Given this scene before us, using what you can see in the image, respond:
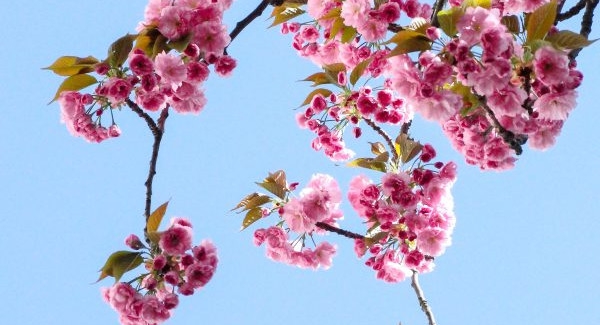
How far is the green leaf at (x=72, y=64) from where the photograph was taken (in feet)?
15.5

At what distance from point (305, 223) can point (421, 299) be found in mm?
947

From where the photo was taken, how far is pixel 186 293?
4.79m

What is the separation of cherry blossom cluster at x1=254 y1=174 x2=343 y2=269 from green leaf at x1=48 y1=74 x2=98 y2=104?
1.47 meters

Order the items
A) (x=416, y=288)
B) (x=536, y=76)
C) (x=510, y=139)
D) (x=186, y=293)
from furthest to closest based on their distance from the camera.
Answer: (x=416, y=288) < (x=186, y=293) < (x=510, y=139) < (x=536, y=76)

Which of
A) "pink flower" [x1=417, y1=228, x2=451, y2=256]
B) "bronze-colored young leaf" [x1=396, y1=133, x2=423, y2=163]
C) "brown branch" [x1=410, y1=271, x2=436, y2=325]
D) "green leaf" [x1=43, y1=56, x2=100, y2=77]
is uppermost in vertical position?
"green leaf" [x1=43, y1=56, x2=100, y2=77]

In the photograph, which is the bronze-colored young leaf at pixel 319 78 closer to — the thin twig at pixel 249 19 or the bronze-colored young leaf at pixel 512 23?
the thin twig at pixel 249 19

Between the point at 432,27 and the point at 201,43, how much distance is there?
1.40m

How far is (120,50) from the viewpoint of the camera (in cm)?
461

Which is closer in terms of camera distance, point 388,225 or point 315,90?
point 388,225

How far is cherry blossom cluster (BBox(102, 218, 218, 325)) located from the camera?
4719 mm

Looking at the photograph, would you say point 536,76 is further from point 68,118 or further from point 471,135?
point 68,118

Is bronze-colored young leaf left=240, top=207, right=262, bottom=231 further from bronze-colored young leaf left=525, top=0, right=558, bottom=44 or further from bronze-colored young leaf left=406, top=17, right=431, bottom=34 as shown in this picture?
bronze-colored young leaf left=525, top=0, right=558, bottom=44

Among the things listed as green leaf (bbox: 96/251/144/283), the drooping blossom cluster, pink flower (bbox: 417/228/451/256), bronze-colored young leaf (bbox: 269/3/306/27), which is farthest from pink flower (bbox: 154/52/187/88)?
pink flower (bbox: 417/228/451/256)

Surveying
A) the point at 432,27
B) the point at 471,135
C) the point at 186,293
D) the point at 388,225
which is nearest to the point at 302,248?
the point at 388,225
